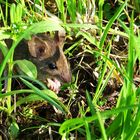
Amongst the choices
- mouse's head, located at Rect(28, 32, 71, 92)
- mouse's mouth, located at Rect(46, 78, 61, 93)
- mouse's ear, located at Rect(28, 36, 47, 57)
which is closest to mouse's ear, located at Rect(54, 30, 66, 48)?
mouse's head, located at Rect(28, 32, 71, 92)

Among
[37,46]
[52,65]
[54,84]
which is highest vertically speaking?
[37,46]

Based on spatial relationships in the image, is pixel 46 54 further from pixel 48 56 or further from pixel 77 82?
pixel 77 82

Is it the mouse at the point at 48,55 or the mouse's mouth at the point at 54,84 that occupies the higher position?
the mouse at the point at 48,55

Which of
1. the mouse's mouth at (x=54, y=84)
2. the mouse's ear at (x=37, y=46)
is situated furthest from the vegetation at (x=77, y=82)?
the mouse's ear at (x=37, y=46)

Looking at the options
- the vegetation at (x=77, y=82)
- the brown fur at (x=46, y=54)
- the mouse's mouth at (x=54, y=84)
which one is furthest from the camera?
the brown fur at (x=46, y=54)

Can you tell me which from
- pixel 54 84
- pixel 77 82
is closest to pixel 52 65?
pixel 54 84

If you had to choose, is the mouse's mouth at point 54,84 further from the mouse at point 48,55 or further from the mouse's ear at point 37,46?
the mouse's ear at point 37,46

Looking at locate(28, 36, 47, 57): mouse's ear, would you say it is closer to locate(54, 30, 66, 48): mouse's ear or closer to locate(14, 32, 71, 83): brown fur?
locate(14, 32, 71, 83): brown fur
